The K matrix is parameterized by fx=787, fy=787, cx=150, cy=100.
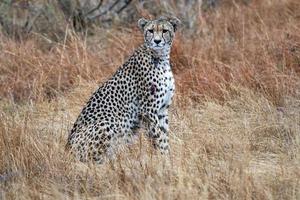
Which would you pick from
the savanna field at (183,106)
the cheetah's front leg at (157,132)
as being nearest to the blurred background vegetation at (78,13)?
the savanna field at (183,106)

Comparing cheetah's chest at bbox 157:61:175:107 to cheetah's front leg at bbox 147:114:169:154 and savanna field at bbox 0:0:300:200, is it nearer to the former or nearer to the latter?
cheetah's front leg at bbox 147:114:169:154

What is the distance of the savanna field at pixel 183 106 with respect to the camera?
3652mm

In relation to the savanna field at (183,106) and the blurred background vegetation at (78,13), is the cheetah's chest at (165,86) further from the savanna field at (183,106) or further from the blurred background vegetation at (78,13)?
the blurred background vegetation at (78,13)

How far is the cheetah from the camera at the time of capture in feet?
14.3

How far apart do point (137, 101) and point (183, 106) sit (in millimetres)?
831

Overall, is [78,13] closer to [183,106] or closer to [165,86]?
[183,106]

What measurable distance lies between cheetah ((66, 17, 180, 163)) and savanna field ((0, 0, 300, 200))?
5.4 inches

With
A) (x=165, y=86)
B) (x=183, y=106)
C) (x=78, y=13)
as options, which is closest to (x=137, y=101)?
(x=165, y=86)

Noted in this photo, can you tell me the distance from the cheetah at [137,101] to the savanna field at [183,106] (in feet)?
0.45

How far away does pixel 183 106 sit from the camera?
537 centimetres

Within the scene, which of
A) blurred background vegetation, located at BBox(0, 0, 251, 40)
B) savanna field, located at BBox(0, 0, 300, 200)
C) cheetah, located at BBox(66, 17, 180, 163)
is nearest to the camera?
savanna field, located at BBox(0, 0, 300, 200)

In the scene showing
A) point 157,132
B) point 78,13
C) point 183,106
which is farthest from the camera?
point 78,13

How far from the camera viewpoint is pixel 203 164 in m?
3.77

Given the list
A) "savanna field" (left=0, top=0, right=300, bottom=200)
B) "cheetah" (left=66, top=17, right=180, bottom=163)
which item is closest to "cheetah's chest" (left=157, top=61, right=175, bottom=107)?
"cheetah" (left=66, top=17, right=180, bottom=163)
